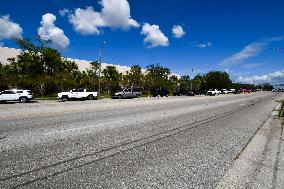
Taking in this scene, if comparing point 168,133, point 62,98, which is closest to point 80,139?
point 168,133

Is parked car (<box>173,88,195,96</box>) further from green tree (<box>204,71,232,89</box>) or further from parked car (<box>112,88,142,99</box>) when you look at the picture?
green tree (<box>204,71,232,89</box>)

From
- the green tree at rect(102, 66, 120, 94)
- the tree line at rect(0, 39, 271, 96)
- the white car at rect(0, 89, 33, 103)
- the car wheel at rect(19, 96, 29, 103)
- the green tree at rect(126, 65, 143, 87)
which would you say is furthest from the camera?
the green tree at rect(126, 65, 143, 87)

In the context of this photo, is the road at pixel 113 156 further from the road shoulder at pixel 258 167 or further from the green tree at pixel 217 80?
the green tree at pixel 217 80

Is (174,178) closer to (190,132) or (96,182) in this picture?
(96,182)

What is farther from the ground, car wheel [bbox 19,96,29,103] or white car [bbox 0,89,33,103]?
white car [bbox 0,89,33,103]

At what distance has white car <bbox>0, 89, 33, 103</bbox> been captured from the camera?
32075mm

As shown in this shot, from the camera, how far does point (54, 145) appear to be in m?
8.25

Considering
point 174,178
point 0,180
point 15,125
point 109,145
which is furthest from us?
point 15,125

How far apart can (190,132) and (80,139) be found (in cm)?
424

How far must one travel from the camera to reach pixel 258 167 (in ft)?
22.8

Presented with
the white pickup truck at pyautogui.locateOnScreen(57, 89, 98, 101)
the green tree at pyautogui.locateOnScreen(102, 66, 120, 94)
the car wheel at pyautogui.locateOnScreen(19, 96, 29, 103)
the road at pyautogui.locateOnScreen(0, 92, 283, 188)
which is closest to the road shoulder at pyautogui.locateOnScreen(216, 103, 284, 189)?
the road at pyautogui.locateOnScreen(0, 92, 283, 188)

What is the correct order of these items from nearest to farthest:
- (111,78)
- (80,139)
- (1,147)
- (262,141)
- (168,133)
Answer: (1,147) < (80,139) < (262,141) < (168,133) < (111,78)

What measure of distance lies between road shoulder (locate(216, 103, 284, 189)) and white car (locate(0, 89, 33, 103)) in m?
28.0

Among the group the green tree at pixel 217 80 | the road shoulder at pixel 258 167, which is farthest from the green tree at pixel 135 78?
the green tree at pixel 217 80
